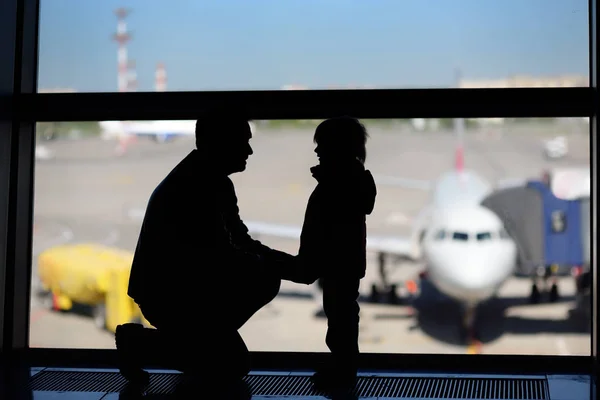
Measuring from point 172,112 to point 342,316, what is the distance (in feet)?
2.66

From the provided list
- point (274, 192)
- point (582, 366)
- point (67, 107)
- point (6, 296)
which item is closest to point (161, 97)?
point (67, 107)

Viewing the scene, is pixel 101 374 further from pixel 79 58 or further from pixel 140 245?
pixel 79 58

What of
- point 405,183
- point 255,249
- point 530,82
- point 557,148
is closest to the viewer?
point 255,249

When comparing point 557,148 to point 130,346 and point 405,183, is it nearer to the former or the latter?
point 405,183

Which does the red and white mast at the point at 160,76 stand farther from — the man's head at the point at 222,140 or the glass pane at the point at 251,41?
the man's head at the point at 222,140

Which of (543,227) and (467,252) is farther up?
(543,227)

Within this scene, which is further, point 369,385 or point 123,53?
point 123,53

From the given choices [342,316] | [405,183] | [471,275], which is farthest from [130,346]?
[405,183]

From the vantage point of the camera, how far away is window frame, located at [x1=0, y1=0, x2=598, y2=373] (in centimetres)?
193

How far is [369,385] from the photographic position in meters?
1.77

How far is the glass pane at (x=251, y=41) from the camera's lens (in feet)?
6.88

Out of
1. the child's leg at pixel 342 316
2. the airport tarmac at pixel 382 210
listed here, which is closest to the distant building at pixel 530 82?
the child's leg at pixel 342 316

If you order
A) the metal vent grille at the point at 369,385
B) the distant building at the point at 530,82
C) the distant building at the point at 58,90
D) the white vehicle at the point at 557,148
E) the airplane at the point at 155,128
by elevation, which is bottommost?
the metal vent grille at the point at 369,385

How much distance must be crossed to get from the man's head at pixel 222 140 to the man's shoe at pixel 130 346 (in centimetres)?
45
